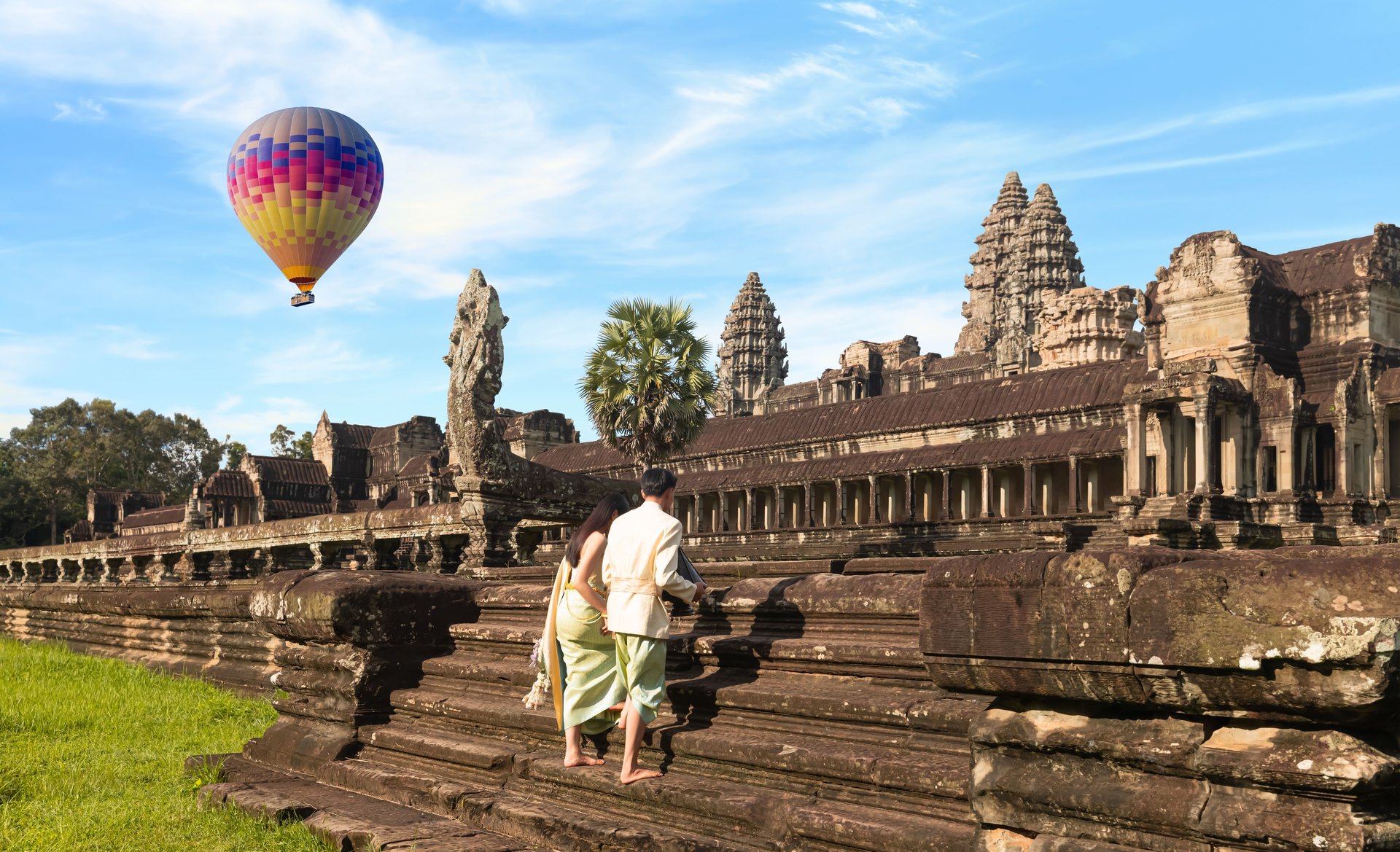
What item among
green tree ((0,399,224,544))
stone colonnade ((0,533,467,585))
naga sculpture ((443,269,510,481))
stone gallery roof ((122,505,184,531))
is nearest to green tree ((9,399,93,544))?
green tree ((0,399,224,544))

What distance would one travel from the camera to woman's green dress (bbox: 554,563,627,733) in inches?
242

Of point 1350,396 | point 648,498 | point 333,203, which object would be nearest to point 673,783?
point 648,498

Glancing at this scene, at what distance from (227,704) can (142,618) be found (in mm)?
4876

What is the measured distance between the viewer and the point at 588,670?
620cm

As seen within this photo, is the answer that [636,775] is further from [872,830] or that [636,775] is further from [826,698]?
[872,830]

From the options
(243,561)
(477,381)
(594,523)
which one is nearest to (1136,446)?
(243,561)

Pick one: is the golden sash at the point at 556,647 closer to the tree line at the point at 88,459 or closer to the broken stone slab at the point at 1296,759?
the broken stone slab at the point at 1296,759

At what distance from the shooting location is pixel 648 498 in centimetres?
605

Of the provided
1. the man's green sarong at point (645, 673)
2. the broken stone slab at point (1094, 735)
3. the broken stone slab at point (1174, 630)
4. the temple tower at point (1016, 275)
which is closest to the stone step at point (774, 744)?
the man's green sarong at point (645, 673)

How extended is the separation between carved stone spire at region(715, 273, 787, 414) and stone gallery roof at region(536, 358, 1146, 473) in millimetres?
38961

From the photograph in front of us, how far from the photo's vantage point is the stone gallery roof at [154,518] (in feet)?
205

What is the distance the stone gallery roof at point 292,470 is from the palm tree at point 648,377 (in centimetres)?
3152

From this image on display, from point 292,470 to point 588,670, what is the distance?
2291 inches

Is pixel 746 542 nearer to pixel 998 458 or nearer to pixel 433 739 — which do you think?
pixel 998 458
